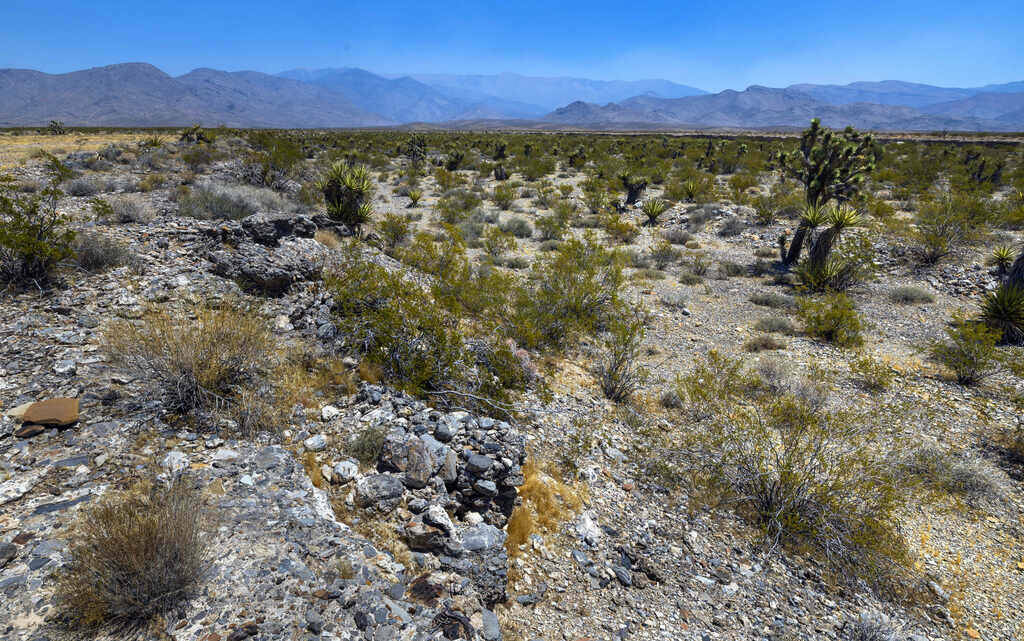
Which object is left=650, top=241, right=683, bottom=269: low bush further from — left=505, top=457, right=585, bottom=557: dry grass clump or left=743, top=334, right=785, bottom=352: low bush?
left=505, top=457, right=585, bottom=557: dry grass clump

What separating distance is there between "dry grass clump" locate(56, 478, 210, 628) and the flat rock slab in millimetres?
1671

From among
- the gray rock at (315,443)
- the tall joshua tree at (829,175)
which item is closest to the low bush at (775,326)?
the tall joshua tree at (829,175)

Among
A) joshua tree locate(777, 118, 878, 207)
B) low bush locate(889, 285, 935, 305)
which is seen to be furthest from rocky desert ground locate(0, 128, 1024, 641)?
joshua tree locate(777, 118, 878, 207)

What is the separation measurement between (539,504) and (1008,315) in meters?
11.6

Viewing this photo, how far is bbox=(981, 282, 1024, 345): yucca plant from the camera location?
360 inches

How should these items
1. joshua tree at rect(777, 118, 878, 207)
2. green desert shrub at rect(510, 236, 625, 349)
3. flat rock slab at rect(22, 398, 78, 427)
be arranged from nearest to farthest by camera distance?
1. flat rock slab at rect(22, 398, 78, 427)
2. green desert shrub at rect(510, 236, 625, 349)
3. joshua tree at rect(777, 118, 878, 207)

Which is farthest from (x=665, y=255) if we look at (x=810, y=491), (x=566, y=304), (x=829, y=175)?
(x=810, y=491)

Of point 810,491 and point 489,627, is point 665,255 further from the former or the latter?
point 489,627

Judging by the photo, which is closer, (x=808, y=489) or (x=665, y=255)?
(x=808, y=489)

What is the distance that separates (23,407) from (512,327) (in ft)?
19.6

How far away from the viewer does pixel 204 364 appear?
14.8ft

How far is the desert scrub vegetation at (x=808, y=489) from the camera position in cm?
445

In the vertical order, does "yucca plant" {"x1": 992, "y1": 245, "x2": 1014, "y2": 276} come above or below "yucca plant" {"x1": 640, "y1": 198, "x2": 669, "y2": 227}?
below

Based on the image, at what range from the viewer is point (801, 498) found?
15.5 ft
